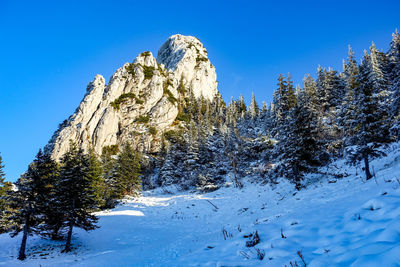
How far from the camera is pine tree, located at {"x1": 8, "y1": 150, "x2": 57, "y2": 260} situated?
15141 millimetres

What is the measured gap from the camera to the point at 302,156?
19.2 m

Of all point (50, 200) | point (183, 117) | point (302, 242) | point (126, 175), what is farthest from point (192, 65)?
point (302, 242)

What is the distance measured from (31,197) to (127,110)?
7048 centimetres

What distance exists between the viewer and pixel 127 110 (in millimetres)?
82562

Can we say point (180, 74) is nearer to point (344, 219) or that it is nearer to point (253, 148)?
point (253, 148)

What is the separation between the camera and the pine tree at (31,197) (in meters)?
15.1

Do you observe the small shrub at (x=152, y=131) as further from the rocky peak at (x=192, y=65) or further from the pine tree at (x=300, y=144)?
the pine tree at (x=300, y=144)

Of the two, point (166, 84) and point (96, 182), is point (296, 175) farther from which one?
point (166, 84)

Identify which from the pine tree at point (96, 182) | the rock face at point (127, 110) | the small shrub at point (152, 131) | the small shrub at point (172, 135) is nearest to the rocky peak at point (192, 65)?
the rock face at point (127, 110)

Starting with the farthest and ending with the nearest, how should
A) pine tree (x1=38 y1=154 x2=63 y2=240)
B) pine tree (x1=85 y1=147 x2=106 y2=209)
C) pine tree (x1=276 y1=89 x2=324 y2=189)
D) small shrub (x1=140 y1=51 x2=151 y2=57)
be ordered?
1. small shrub (x1=140 y1=51 x2=151 y2=57)
2. pine tree (x1=85 y1=147 x2=106 y2=209)
3. pine tree (x1=276 y1=89 x2=324 y2=189)
4. pine tree (x1=38 y1=154 x2=63 y2=240)

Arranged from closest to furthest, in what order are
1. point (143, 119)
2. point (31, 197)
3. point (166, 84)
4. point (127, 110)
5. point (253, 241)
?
point (253, 241) → point (31, 197) → point (143, 119) → point (127, 110) → point (166, 84)

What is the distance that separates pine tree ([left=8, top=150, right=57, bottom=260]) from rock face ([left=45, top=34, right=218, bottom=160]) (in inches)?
2123

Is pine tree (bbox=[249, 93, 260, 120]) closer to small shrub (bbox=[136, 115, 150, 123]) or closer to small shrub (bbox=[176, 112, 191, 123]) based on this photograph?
small shrub (bbox=[176, 112, 191, 123])

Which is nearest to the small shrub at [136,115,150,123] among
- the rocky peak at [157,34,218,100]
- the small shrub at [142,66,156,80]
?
the small shrub at [142,66,156,80]
